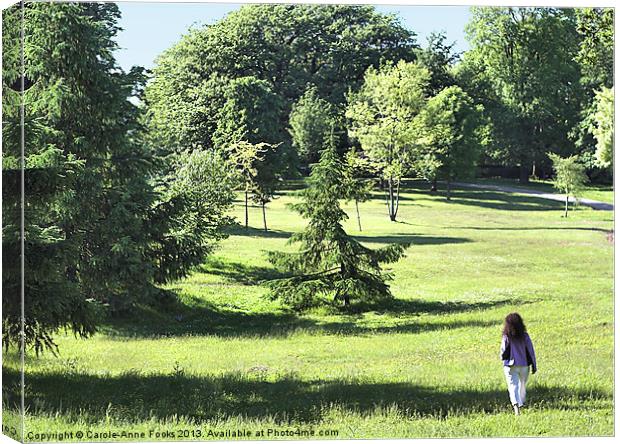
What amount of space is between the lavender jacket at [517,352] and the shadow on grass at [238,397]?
459 mm

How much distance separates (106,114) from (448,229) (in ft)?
13.9

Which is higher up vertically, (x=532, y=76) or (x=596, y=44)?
(x=596, y=44)

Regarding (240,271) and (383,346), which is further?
(240,271)

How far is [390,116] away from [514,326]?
2.85 metres

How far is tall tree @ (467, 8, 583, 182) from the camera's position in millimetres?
11164

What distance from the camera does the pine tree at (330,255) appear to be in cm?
1112

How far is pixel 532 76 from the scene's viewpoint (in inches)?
454

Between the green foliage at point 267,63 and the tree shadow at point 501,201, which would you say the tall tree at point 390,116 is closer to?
the green foliage at point 267,63

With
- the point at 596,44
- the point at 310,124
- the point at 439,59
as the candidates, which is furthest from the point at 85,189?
the point at 596,44

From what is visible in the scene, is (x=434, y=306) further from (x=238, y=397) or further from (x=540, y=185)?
(x=238, y=397)

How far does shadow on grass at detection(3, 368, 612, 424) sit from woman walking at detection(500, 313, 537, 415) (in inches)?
9.3

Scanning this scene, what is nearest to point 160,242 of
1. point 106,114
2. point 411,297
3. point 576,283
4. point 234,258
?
point 234,258

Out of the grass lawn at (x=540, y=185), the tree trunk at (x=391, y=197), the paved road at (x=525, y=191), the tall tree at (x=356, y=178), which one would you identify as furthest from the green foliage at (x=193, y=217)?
the grass lawn at (x=540, y=185)

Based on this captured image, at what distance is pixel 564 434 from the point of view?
34.0 feet
